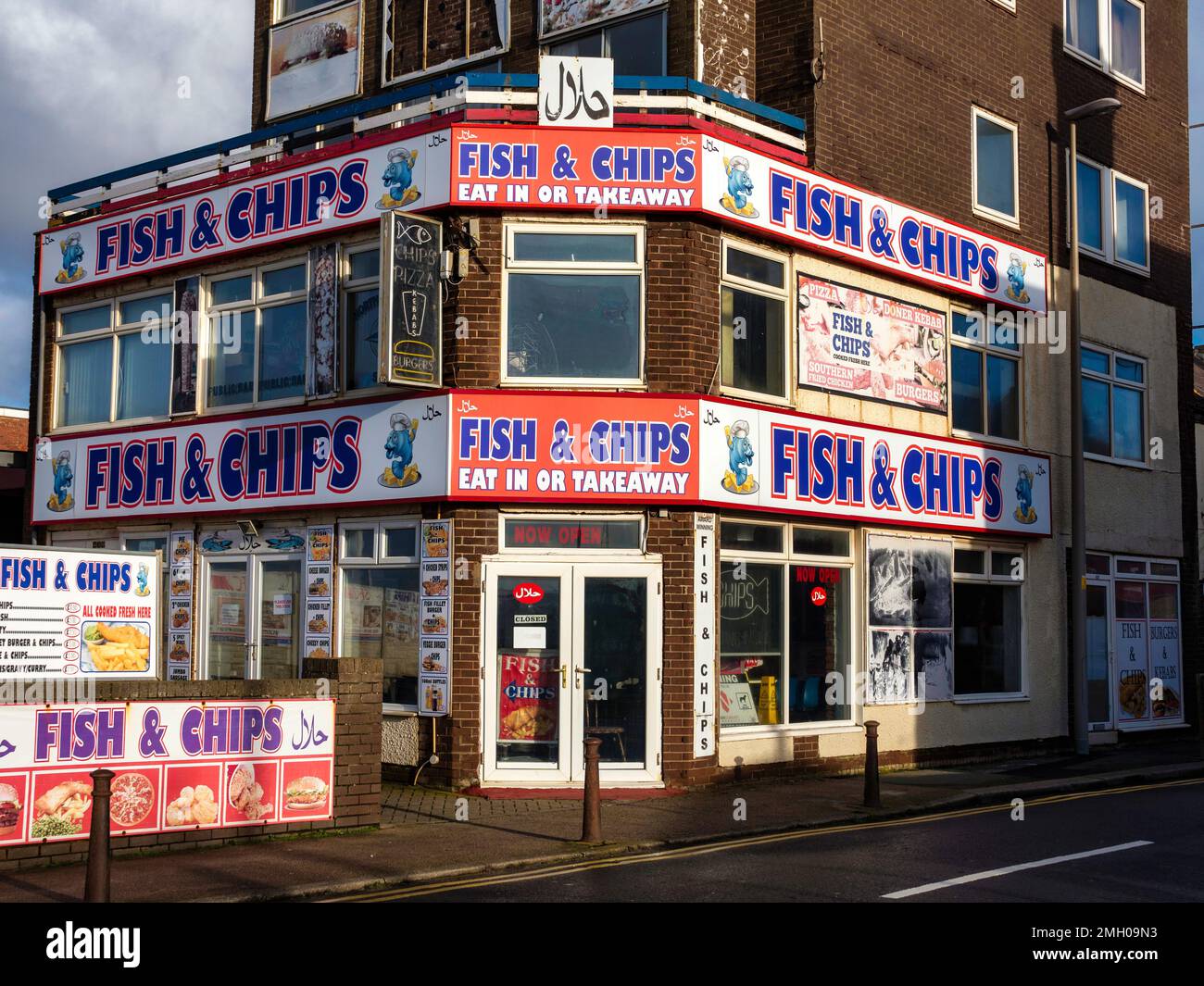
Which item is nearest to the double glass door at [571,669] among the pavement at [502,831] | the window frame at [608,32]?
the pavement at [502,831]

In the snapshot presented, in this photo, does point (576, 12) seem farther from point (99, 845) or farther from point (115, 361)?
point (99, 845)

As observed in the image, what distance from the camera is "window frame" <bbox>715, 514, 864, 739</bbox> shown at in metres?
17.1

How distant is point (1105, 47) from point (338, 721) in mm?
19265

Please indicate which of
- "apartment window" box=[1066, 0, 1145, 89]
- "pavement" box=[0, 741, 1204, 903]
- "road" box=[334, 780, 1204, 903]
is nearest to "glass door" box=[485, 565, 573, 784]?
"pavement" box=[0, 741, 1204, 903]

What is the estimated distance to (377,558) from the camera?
683 inches

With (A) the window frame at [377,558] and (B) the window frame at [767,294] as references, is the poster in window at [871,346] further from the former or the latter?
(A) the window frame at [377,558]

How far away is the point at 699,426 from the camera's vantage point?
649 inches

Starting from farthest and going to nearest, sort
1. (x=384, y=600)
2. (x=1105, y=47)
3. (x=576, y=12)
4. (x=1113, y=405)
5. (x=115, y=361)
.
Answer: (x=1105, y=47) → (x=1113, y=405) → (x=115, y=361) → (x=576, y=12) → (x=384, y=600)

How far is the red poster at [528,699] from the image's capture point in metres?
16.3

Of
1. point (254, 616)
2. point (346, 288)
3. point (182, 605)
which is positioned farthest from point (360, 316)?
point (182, 605)

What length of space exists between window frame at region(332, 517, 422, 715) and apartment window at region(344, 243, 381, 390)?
176 centimetres

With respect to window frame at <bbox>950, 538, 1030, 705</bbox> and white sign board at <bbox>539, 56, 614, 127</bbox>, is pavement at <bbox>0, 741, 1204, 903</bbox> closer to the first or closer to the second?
window frame at <bbox>950, 538, 1030, 705</bbox>
